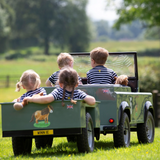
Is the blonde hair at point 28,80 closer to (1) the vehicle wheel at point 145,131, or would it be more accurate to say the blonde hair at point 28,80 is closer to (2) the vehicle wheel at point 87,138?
(2) the vehicle wheel at point 87,138

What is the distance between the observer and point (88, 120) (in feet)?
18.3

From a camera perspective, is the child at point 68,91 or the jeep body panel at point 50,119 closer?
the jeep body panel at point 50,119

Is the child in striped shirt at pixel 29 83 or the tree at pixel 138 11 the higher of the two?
the tree at pixel 138 11

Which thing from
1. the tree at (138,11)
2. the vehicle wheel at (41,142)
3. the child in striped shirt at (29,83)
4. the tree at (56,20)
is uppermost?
the tree at (56,20)

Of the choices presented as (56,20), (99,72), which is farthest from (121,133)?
(56,20)

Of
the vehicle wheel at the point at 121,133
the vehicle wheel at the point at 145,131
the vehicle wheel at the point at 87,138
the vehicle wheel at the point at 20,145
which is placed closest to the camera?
the vehicle wheel at the point at 87,138

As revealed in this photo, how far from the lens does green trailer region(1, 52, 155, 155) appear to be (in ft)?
17.5

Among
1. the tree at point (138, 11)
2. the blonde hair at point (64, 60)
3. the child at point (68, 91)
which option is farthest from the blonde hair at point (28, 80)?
the tree at point (138, 11)

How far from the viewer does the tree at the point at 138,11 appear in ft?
77.0

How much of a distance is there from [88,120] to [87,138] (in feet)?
0.87

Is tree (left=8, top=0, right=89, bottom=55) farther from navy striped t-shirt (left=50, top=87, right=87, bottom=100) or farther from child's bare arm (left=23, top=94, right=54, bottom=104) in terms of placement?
child's bare arm (left=23, top=94, right=54, bottom=104)

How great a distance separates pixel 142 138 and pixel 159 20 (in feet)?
54.0

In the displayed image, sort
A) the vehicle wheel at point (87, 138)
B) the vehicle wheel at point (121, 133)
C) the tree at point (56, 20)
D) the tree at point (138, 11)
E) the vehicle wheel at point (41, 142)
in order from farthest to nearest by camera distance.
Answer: the tree at point (56, 20), the tree at point (138, 11), the vehicle wheel at point (41, 142), the vehicle wheel at point (121, 133), the vehicle wheel at point (87, 138)

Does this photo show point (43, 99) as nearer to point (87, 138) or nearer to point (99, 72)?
point (87, 138)
